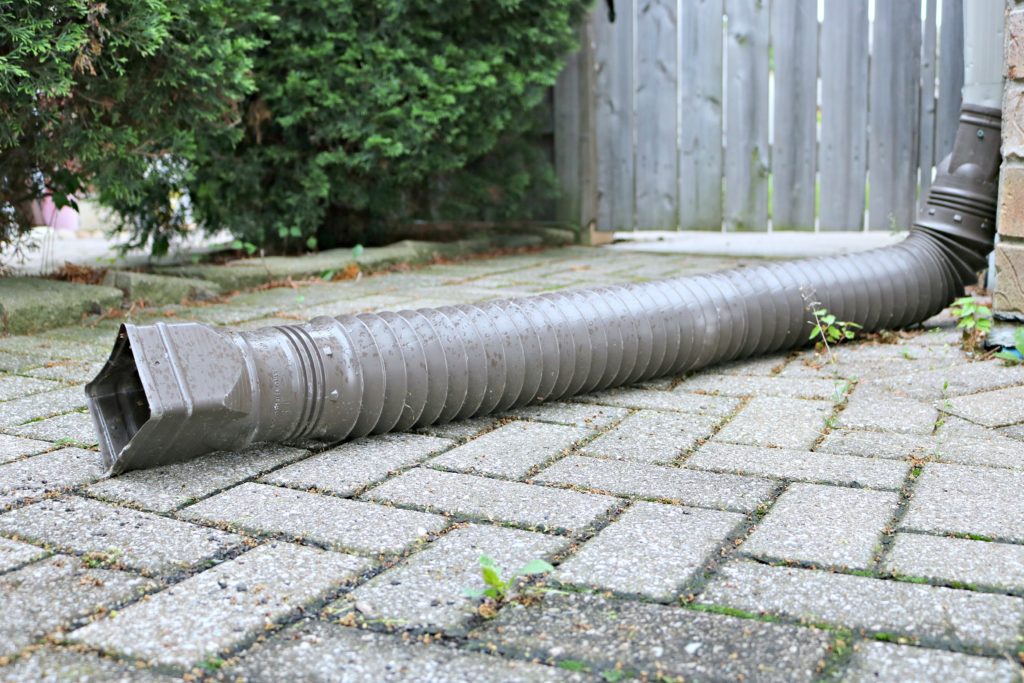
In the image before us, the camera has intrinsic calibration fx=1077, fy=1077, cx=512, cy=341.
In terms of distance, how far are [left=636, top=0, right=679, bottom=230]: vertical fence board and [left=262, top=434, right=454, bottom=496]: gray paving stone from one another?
13.6ft

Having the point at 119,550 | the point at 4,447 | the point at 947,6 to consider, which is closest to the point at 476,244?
the point at 947,6

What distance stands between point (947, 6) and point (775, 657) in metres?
4.94

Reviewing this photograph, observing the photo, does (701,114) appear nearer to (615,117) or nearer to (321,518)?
(615,117)

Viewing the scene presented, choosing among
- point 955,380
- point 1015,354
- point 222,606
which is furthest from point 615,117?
point 222,606

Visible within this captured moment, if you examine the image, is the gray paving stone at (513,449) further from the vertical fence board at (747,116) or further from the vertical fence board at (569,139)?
the vertical fence board at (569,139)

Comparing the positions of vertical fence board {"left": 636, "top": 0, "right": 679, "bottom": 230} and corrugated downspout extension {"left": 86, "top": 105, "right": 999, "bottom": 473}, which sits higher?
vertical fence board {"left": 636, "top": 0, "right": 679, "bottom": 230}

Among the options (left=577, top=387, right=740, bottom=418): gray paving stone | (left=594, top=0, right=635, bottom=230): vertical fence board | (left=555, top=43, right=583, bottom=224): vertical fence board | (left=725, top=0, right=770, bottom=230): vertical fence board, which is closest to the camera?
(left=577, top=387, right=740, bottom=418): gray paving stone

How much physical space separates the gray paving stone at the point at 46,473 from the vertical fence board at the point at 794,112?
459 centimetres

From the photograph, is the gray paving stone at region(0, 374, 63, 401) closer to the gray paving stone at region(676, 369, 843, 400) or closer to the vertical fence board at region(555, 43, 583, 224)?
the gray paving stone at region(676, 369, 843, 400)

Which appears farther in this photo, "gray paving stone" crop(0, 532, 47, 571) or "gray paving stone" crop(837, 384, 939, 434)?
"gray paving stone" crop(837, 384, 939, 434)

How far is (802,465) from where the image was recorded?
2330mm

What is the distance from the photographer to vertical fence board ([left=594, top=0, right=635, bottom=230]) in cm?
640

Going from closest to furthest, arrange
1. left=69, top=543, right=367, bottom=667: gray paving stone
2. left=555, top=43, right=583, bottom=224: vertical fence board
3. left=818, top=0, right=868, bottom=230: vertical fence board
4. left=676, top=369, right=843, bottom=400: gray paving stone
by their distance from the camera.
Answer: left=69, top=543, right=367, bottom=667: gray paving stone → left=676, top=369, right=843, bottom=400: gray paving stone → left=818, top=0, right=868, bottom=230: vertical fence board → left=555, top=43, right=583, bottom=224: vertical fence board

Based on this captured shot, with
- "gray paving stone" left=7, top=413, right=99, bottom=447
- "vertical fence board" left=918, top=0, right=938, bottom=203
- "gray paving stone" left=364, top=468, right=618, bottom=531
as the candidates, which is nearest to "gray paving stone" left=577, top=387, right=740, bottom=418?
"gray paving stone" left=364, top=468, right=618, bottom=531
